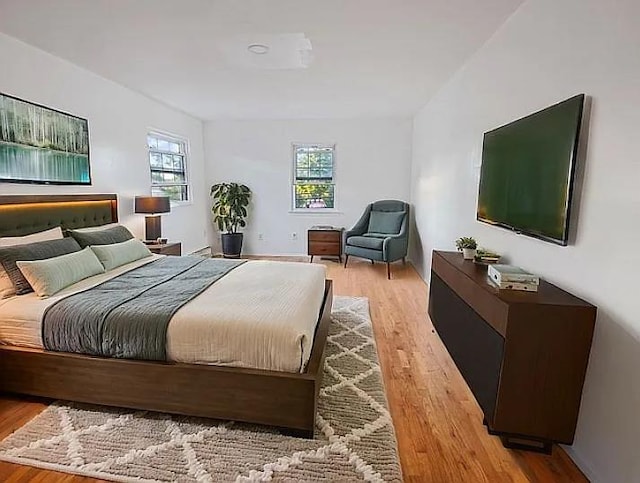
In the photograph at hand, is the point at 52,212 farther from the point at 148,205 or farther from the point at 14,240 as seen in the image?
the point at 148,205

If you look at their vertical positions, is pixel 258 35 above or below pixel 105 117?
above

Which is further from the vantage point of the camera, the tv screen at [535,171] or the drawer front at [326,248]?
the drawer front at [326,248]

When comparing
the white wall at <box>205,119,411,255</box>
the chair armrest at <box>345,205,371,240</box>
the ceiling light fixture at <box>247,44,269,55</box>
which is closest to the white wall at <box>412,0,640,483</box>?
the ceiling light fixture at <box>247,44,269,55</box>

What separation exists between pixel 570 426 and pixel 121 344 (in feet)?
7.46

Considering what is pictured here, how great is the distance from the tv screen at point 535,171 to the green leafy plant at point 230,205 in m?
4.51

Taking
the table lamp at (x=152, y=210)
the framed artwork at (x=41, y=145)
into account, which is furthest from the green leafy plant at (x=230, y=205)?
the framed artwork at (x=41, y=145)

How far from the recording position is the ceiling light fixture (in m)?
3.03

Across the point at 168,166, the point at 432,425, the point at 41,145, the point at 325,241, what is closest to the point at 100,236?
the point at 41,145

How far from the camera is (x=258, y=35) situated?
9.23ft

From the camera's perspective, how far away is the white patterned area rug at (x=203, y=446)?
169 centimetres

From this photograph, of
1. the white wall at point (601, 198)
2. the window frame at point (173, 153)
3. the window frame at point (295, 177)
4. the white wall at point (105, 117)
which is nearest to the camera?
the white wall at point (601, 198)

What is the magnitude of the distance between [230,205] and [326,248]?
71.2 inches

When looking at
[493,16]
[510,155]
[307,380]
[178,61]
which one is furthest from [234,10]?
[307,380]

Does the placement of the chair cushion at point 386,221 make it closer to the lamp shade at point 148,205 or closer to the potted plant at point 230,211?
the potted plant at point 230,211
